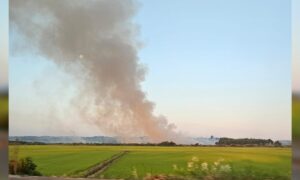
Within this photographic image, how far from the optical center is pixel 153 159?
3324 millimetres

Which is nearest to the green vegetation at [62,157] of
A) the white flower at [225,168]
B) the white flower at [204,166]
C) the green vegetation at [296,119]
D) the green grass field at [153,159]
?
the green grass field at [153,159]

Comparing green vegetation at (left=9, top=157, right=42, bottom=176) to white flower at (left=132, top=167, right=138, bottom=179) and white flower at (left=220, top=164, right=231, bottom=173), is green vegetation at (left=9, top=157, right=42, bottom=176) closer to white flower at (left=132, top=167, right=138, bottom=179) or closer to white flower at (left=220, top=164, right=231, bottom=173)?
white flower at (left=132, top=167, right=138, bottom=179)

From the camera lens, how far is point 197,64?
3229 mm

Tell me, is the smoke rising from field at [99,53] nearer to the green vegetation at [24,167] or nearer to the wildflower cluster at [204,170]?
the wildflower cluster at [204,170]

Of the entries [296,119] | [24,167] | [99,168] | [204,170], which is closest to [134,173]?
[99,168]

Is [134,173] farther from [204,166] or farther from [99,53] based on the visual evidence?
[99,53]

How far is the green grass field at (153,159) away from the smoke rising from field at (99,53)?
0.15 meters

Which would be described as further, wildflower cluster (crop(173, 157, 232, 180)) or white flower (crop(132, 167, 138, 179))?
white flower (crop(132, 167, 138, 179))

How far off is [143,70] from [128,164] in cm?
78

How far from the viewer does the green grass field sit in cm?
305

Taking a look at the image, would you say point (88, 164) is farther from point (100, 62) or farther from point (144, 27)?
point (144, 27)

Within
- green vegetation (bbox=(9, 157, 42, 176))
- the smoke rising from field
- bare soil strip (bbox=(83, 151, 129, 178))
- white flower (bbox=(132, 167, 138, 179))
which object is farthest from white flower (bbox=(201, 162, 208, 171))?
green vegetation (bbox=(9, 157, 42, 176))

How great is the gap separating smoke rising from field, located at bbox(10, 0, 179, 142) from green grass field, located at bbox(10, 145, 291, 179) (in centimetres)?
15

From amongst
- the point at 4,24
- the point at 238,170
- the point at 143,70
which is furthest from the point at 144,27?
the point at 238,170
